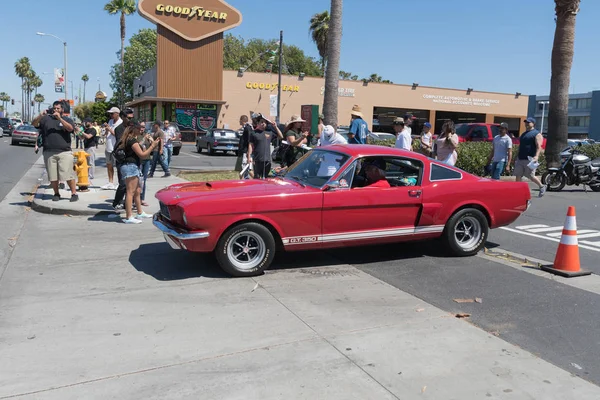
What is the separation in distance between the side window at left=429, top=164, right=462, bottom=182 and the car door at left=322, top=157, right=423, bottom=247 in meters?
0.18

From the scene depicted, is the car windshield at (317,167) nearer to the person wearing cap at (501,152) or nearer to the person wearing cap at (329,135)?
the person wearing cap at (329,135)

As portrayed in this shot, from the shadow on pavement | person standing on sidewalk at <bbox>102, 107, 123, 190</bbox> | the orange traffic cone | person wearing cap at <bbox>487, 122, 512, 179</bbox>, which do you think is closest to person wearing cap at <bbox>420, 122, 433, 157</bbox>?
person wearing cap at <bbox>487, 122, 512, 179</bbox>

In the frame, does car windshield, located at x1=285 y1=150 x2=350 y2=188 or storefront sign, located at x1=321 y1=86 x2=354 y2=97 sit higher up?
storefront sign, located at x1=321 y1=86 x2=354 y2=97

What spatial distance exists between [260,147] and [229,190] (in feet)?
15.2

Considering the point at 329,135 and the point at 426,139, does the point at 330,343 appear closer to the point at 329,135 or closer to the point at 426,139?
the point at 329,135

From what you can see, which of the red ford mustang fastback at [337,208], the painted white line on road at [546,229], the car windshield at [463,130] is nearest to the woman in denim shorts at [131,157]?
the red ford mustang fastback at [337,208]

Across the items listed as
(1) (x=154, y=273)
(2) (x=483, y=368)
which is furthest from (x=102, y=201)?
(2) (x=483, y=368)

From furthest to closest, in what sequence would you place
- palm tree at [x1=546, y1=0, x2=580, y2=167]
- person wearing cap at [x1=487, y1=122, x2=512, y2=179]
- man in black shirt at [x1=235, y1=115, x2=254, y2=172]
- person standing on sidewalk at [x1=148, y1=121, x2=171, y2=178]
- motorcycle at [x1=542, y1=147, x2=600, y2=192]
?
palm tree at [x1=546, y1=0, x2=580, y2=167], motorcycle at [x1=542, y1=147, x2=600, y2=192], person standing on sidewalk at [x1=148, y1=121, x2=171, y2=178], person wearing cap at [x1=487, y1=122, x2=512, y2=179], man in black shirt at [x1=235, y1=115, x2=254, y2=172]

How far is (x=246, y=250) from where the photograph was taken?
5781 millimetres

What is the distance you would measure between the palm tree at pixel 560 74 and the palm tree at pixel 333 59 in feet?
21.5

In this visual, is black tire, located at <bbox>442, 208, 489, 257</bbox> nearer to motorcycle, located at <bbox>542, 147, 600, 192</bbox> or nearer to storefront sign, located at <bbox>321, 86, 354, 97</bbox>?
motorcycle, located at <bbox>542, 147, 600, 192</bbox>

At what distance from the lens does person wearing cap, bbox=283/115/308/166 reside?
10211mm

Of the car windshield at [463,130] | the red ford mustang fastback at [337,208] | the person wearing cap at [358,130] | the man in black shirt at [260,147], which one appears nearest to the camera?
the red ford mustang fastback at [337,208]

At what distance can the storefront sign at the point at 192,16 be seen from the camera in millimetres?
35938
